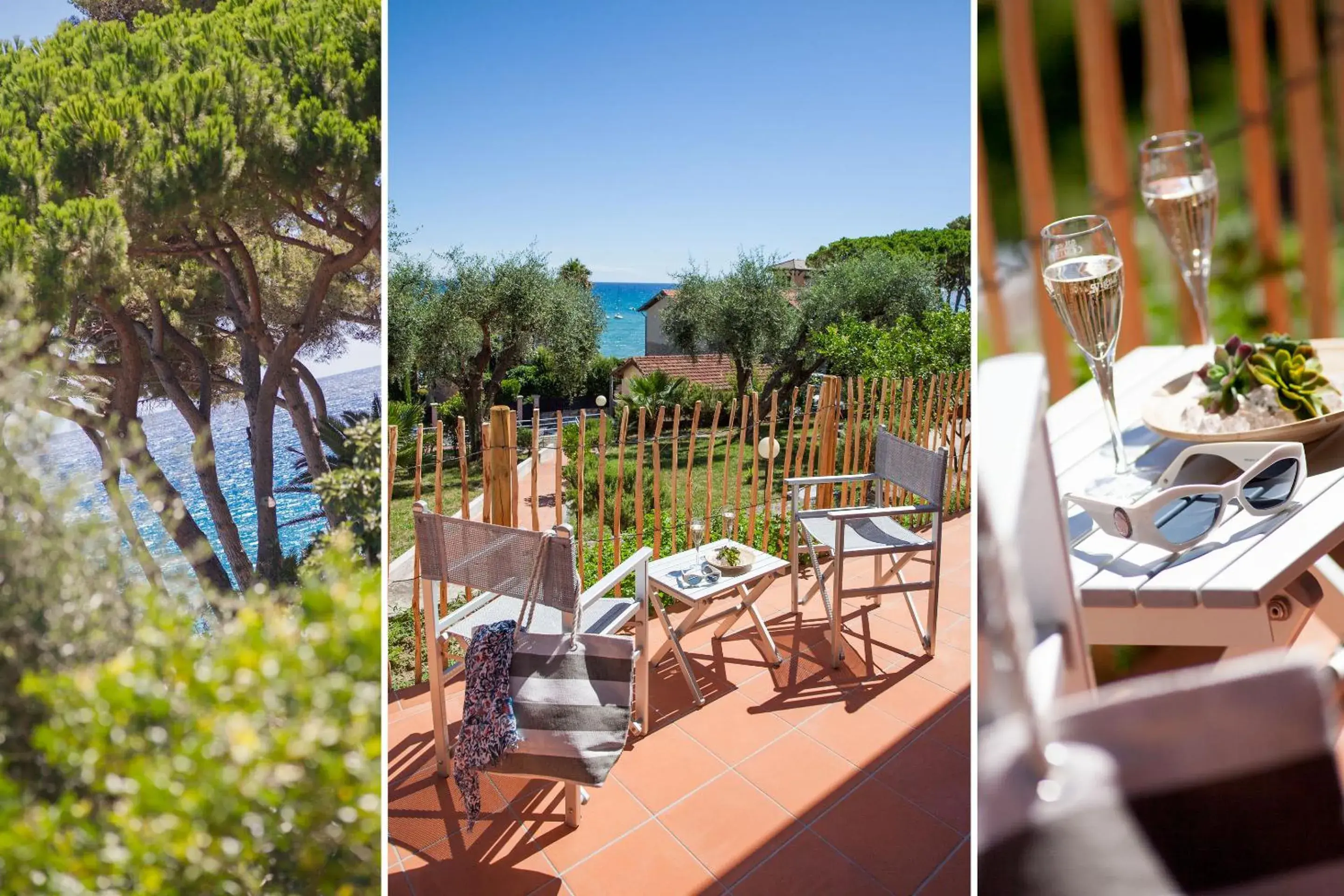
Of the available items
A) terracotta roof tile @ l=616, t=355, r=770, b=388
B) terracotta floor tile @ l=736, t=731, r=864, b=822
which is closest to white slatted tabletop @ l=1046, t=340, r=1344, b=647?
terracotta floor tile @ l=736, t=731, r=864, b=822

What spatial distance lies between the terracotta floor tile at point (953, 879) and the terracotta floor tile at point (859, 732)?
39 cm

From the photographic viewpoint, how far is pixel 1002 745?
475mm

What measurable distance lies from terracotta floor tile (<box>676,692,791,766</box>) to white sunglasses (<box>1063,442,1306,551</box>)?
168 cm

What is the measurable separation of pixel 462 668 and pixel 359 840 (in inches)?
54.3

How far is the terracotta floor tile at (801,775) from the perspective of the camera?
2.10 meters

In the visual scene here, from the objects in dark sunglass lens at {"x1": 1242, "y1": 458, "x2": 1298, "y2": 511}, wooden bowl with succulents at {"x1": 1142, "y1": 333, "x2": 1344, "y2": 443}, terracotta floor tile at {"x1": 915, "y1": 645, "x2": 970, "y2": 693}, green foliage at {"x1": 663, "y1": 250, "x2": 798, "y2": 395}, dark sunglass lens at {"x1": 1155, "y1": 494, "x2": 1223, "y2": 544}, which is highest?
green foliage at {"x1": 663, "y1": 250, "x2": 798, "y2": 395}

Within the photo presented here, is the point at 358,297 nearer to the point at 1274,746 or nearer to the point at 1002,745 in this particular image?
the point at 1002,745

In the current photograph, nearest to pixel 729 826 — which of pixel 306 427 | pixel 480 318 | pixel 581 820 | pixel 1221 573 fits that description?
pixel 581 820

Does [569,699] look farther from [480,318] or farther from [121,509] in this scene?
[480,318]

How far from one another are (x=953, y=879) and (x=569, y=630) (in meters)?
1.09

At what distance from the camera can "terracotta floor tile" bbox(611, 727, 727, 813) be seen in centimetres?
216

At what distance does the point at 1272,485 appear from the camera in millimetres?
895

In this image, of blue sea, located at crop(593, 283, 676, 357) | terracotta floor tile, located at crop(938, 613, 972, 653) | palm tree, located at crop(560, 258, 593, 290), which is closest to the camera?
terracotta floor tile, located at crop(938, 613, 972, 653)

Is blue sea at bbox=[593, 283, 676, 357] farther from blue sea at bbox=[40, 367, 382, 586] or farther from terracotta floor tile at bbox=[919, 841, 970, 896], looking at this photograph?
blue sea at bbox=[40, 367, 382, 586]
